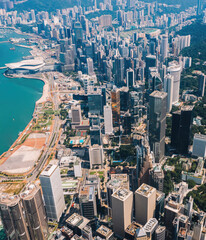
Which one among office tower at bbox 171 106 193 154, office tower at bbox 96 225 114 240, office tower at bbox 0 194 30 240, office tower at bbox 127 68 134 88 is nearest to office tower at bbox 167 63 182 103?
office tower at bbox 127 68 134 88

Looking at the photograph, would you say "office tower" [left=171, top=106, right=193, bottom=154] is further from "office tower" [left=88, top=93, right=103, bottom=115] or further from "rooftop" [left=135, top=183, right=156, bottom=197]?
"office tower" [left=88, top=93, right=103, bottom=115]

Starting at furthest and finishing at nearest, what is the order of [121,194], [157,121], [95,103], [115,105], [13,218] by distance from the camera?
1. [95,103]
2. [115,105]
3. [157,121]
4. [121,194]
5. [13,218]

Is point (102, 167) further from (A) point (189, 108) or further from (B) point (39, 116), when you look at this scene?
(B) point (39, 116)

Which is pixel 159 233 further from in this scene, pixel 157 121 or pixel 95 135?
pixel 95 135

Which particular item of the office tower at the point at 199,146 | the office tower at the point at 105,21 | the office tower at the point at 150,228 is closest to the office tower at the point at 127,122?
the office tower at the point at 199,146

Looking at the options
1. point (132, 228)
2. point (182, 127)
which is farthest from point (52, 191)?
point (182, 127)

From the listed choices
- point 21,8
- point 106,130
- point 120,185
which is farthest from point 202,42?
point 21,8
